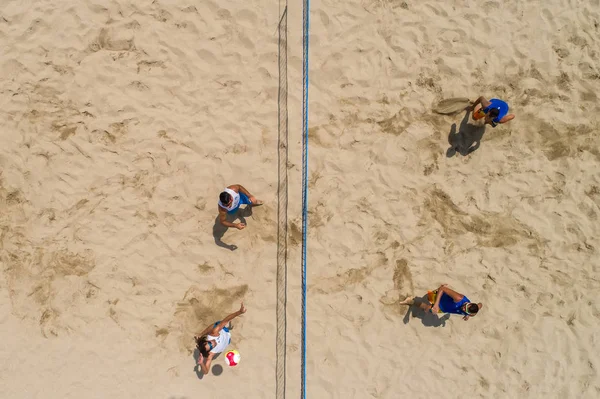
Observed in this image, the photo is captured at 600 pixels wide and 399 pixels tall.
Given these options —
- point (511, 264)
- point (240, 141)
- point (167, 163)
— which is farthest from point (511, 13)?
point (167, 163)

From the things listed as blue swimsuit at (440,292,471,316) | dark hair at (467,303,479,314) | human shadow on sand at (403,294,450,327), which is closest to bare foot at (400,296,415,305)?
human shadow on sand at (403,294,450,327)

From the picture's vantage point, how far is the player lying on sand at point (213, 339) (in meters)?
4.53

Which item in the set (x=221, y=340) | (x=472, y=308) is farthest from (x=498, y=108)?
(x=221, y=340)

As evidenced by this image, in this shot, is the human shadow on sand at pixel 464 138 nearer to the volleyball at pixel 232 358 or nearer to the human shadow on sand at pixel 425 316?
the human shadow on sand at pixel 425 316

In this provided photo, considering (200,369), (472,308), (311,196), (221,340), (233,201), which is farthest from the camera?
(311,196)

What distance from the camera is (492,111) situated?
4.86m

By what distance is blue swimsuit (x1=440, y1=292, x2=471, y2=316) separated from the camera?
4.74m

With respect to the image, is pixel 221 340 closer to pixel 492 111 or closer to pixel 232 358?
pixel 232 358

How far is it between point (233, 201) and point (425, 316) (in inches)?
128

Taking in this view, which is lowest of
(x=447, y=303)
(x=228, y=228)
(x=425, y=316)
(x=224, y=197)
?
(x=425, y=316)

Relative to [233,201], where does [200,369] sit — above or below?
below

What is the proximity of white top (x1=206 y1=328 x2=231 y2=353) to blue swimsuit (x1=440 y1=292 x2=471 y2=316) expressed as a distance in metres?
2.95

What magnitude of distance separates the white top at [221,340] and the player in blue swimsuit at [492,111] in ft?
15.1

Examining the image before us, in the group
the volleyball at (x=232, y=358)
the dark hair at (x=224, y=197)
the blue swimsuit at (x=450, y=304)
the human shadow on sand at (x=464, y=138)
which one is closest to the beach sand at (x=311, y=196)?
the human shadow on sand at (x=464, y=138)
